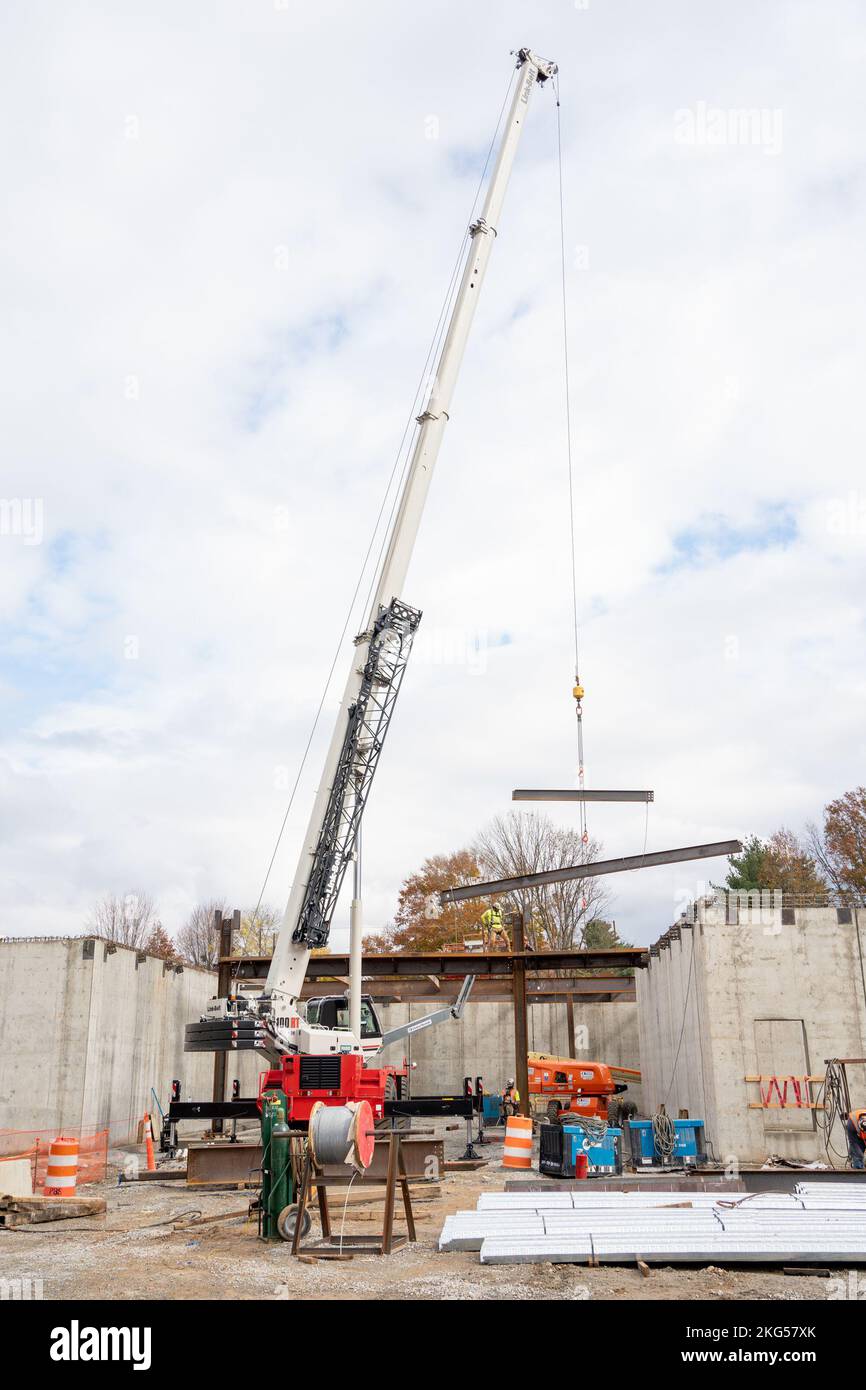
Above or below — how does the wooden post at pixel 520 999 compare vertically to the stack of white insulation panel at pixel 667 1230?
above

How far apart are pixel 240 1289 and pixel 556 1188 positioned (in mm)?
8210

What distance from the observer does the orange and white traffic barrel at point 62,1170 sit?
56.4 ft

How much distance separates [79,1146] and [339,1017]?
22.7 ft

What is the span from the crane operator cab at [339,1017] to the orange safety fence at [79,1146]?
601 centimetres

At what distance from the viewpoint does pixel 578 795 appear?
20.6 meters

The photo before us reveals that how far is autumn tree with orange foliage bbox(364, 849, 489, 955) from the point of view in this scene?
5675 centimetres

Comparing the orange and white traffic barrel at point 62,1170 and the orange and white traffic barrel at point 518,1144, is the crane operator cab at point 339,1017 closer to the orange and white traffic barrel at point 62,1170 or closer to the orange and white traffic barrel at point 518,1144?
the orange and white traffic barrel at point 518,1144

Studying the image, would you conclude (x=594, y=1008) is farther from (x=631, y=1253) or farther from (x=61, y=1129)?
(x=631, y=1253)

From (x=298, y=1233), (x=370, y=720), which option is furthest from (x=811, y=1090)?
(x=298, y=1233)

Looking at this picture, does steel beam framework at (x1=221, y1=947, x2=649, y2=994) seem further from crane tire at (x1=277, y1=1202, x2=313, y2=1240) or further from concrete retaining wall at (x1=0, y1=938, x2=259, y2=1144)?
crane tire at (x1=277, y1=1202, x2=313, y2=1240)

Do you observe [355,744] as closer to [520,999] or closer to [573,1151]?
[573,1151]

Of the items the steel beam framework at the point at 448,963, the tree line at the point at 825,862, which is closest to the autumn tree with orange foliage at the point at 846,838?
the tree line at the point at 825,862
